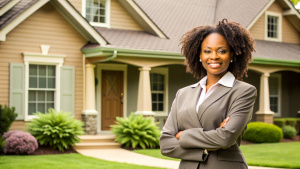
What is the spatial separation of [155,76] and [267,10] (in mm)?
5495

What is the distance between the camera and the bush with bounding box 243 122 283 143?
50.8 feet

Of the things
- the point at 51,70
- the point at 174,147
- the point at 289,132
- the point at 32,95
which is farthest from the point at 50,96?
the point at 174,147

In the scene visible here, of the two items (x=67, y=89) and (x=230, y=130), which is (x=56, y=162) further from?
(x=230, y=130)

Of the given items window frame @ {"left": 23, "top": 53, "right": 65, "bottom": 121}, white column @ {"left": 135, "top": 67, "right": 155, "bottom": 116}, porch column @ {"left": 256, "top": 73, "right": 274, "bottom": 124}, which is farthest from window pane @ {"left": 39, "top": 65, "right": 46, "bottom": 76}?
porch column @ {"left": 256, "top": 73, "right": 274, "bottom": 124}

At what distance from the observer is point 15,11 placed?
1318 centimetres

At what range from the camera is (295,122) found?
59.0 ft

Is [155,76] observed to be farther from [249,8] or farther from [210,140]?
[210,140]

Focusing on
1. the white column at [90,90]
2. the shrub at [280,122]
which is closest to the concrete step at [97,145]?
the white column at [90,90]

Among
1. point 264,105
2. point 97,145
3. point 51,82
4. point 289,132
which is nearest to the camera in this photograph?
point 97,145

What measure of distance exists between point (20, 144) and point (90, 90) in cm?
343

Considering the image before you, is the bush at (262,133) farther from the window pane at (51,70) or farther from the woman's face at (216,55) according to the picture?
the woman's face at (216,55)

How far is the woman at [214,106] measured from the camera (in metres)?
2.76

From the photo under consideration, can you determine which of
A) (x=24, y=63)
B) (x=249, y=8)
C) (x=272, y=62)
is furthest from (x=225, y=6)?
(x=24, y=63)

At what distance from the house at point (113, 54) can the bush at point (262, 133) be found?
1.27 metres
